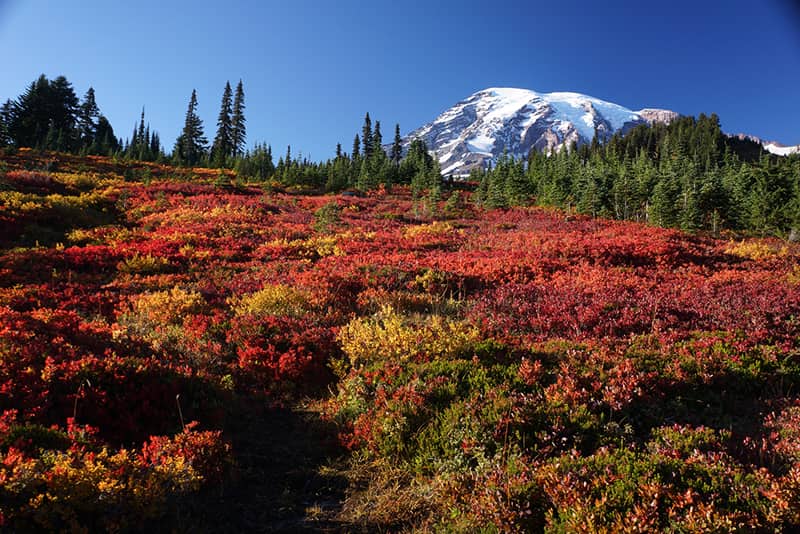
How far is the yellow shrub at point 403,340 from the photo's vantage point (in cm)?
714

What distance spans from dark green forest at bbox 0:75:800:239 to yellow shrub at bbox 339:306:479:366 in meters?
34.9

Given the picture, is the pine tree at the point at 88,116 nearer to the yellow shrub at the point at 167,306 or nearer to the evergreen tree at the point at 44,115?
the evergreen tree at the point at 44,115

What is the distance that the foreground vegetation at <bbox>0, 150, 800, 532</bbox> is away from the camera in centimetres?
375

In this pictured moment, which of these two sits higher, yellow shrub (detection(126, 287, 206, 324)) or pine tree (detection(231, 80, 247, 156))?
pine tree (detection(231, 80, 247, 156))

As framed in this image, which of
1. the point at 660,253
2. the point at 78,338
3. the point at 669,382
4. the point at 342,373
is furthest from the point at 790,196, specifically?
the point at 78,338

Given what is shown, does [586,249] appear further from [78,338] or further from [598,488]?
[78,338]

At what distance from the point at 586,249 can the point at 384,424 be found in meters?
14.7

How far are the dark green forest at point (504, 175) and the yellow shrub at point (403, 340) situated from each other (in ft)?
114

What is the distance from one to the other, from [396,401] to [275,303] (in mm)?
5542

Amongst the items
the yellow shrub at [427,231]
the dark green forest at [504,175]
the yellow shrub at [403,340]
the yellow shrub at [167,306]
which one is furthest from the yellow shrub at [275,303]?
the dark green forest at [504,175]

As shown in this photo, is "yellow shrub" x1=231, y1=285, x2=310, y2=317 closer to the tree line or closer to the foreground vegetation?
the foreground vegetation

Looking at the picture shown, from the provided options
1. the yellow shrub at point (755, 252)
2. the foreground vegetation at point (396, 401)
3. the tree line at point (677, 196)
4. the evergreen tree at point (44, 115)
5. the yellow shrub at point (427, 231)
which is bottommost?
the foreground vegetation at point (396, 401)

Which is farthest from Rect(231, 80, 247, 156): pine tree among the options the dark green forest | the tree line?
the tree line

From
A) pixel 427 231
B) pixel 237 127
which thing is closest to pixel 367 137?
pixel 237 127
